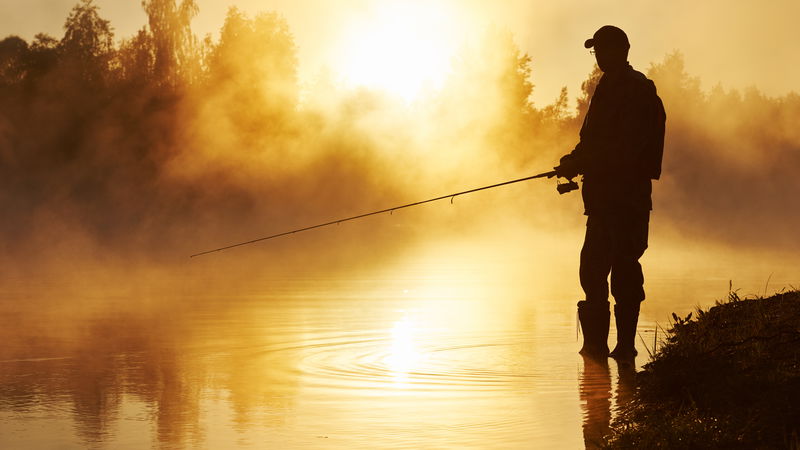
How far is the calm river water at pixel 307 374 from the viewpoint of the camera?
701 cm

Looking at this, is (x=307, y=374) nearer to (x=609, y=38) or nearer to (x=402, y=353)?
(x=402, y=353)

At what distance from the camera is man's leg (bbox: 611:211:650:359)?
9836 mm

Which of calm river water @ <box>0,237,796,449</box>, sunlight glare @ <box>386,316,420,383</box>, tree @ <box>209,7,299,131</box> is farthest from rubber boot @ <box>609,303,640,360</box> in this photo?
tree @ <box>209,7,299,131</box>

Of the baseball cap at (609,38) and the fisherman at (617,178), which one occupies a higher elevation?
the baseball cap at (609,38)

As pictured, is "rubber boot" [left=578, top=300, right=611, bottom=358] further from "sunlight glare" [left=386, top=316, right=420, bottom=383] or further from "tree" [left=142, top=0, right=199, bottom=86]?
"tree" [left=142, top=0, right=199, bottom=86]

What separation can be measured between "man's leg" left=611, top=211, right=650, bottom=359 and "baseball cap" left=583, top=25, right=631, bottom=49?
1189mm

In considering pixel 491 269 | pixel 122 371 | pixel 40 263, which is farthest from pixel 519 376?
pixel 40 263

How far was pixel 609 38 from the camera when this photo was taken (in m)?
9.90

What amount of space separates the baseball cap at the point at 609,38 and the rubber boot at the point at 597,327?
1816 mm

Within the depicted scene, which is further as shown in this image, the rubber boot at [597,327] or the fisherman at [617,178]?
the rubber boot at [597,327]

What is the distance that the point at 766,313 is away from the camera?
33.3 ft

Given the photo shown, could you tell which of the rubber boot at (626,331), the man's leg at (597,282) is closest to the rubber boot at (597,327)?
the man's leg at (597,282)

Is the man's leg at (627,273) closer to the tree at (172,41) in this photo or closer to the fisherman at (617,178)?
the fisherman at (617,178)

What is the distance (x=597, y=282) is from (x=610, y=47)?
64.9 inches
